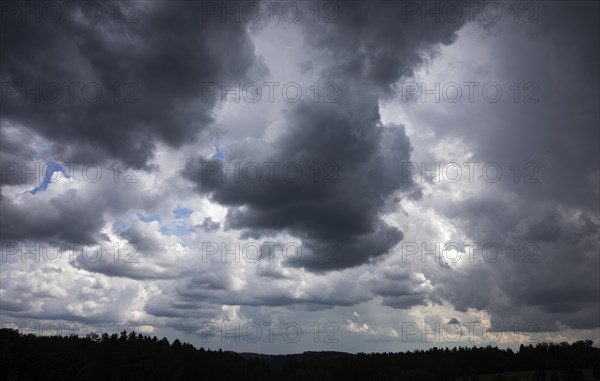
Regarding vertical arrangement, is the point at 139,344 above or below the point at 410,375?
above

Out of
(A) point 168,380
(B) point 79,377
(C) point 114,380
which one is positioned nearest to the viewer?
(B) point 79,377

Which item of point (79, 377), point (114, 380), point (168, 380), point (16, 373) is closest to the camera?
point (16, 373)

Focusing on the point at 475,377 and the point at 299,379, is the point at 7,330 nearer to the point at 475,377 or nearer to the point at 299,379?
the point at 299,379

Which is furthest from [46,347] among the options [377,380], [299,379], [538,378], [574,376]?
[574,376]

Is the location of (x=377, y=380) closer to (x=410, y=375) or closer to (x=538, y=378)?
(x=410, y=375)

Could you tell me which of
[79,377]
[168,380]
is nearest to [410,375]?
[168,380]

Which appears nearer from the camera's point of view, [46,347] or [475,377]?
[46,347]

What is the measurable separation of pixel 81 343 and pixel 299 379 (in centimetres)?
9493

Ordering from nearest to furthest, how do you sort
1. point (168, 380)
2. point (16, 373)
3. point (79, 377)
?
point (16, 373)
point (79, 377)
point (168, 380)

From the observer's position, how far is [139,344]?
195625 mm

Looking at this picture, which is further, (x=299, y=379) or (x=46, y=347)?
(x=299, y=379)

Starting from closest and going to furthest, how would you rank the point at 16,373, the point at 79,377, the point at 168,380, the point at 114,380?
the point at 16,373
the point at 79,377
the point at 114,380
the point at 168,380

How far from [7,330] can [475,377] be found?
192 m

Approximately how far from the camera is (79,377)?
158 m
